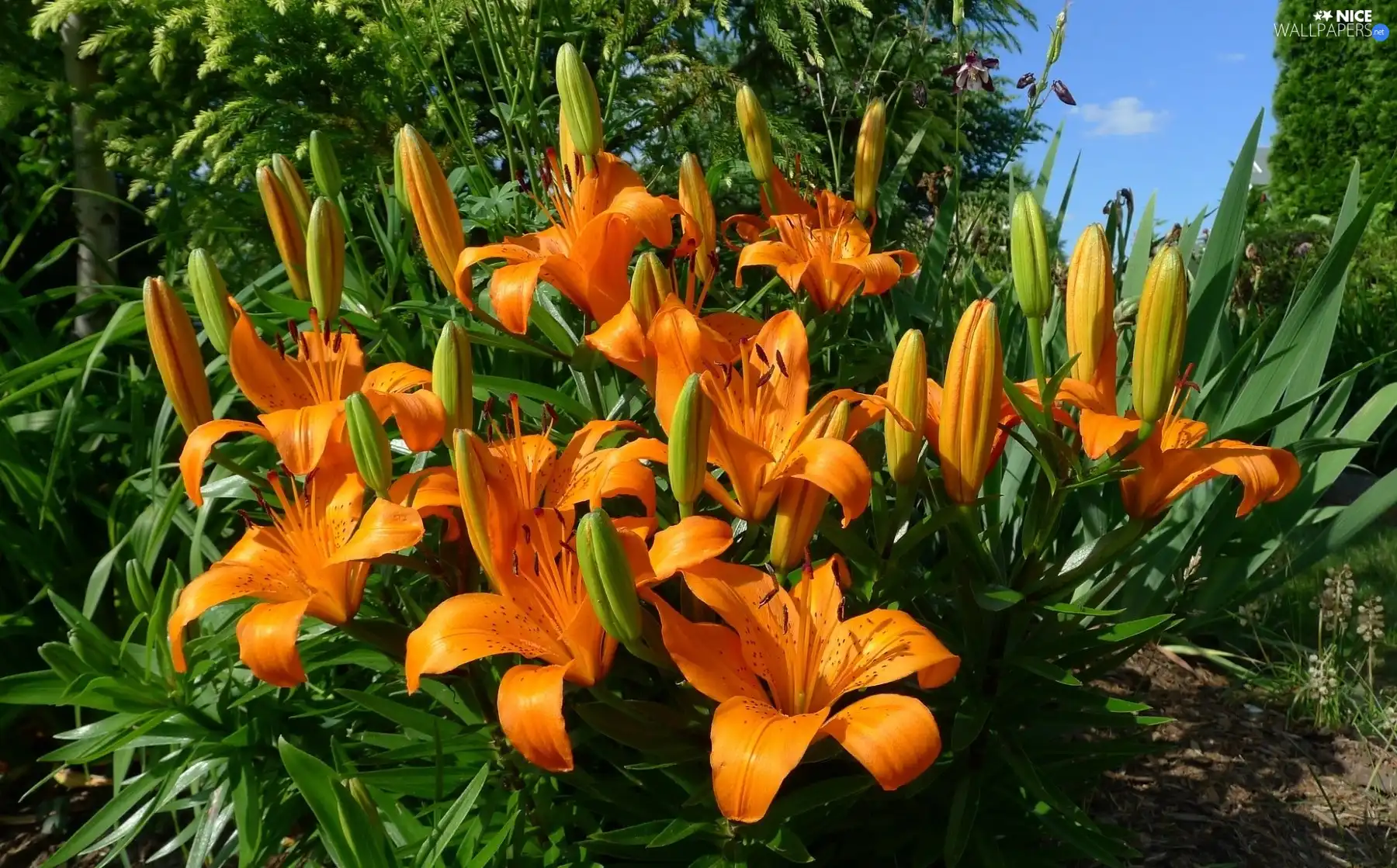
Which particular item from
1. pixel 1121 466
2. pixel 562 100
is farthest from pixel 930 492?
pixel 562 100

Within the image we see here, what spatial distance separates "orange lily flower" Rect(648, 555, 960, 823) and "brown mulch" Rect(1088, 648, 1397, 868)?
2.58ft

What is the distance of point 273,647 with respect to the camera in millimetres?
836

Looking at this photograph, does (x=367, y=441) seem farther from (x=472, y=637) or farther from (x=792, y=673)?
(x=792, y=673)

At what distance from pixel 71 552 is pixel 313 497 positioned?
43.1 inches

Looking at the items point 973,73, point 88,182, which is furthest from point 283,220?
point 88,182

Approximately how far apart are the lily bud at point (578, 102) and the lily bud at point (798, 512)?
48 cm

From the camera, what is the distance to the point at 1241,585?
4.94 feet

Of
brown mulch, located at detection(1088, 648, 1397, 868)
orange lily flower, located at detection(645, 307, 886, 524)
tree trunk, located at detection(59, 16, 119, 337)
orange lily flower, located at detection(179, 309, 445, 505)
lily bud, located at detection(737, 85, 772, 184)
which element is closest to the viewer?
orange lily flower, located at detection(645, 307, 886, 524)

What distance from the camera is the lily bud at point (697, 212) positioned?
117 centimetres

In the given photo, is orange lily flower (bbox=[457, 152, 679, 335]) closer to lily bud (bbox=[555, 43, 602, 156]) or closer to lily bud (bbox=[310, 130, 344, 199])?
lily bud (bbox=[555, 43, 602, 156])

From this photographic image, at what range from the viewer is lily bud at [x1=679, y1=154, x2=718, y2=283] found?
1173mm

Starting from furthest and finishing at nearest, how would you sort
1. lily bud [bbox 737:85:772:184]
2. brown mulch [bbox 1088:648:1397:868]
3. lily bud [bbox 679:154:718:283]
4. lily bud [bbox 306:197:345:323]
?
brown mulch [bbox 1088:648:1397:868]
lily bud [bbox 737:85:772:184]
lily bud [bbox 679:154:718:283]
lily bud [bbox 306:197:345:323]

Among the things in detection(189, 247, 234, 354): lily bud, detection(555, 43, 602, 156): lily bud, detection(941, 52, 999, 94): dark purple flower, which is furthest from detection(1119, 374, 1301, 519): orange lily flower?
detection(941, 52, 999, 94): dark purple flower

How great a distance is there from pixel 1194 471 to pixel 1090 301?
197 millimetres
